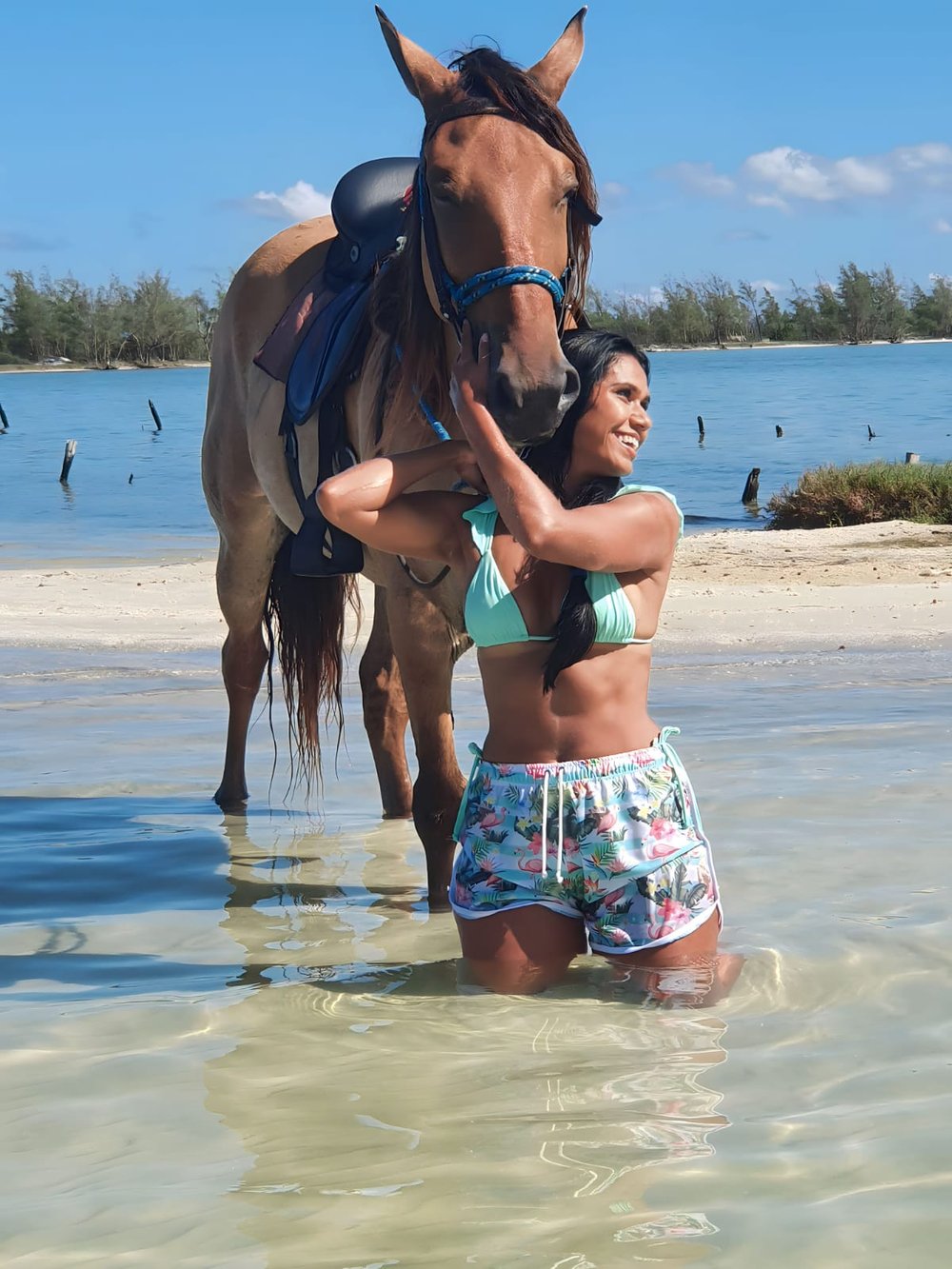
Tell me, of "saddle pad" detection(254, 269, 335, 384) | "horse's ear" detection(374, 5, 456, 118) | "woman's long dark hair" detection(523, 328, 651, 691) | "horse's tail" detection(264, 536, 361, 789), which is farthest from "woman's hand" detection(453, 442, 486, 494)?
"horse's tail" detection(264, 536, 361, 789)

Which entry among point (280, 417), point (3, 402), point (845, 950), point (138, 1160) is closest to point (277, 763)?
point (280, 417)

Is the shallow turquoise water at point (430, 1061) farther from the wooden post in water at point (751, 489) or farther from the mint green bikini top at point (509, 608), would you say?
the wooden post in water at point (751, 489)

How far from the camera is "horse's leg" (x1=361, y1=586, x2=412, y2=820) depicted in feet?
18.0

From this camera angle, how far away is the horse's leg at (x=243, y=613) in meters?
5.98

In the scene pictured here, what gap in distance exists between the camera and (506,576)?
129 inches

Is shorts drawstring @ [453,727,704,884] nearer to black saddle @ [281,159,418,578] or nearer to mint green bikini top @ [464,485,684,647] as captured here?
mint green bikini top @ [464,485,684,647]

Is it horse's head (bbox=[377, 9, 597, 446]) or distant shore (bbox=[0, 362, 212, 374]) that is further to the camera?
distant shore (bbox=[0, 362, 212, 374])

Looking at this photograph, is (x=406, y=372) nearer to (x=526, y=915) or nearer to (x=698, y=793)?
(x=526, y=915)

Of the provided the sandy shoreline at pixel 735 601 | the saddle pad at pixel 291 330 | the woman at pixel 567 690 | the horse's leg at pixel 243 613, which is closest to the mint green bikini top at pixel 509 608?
the woman at pixel 567 690

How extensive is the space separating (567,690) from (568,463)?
1.81ft

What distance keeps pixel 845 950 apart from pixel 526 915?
103 cm

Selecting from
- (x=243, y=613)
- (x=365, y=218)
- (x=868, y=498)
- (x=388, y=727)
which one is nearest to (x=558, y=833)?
(x=388, y=727)

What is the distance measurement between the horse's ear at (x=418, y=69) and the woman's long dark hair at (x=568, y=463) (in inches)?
30.7

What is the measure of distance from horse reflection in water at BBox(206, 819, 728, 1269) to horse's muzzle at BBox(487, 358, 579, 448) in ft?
4.28
